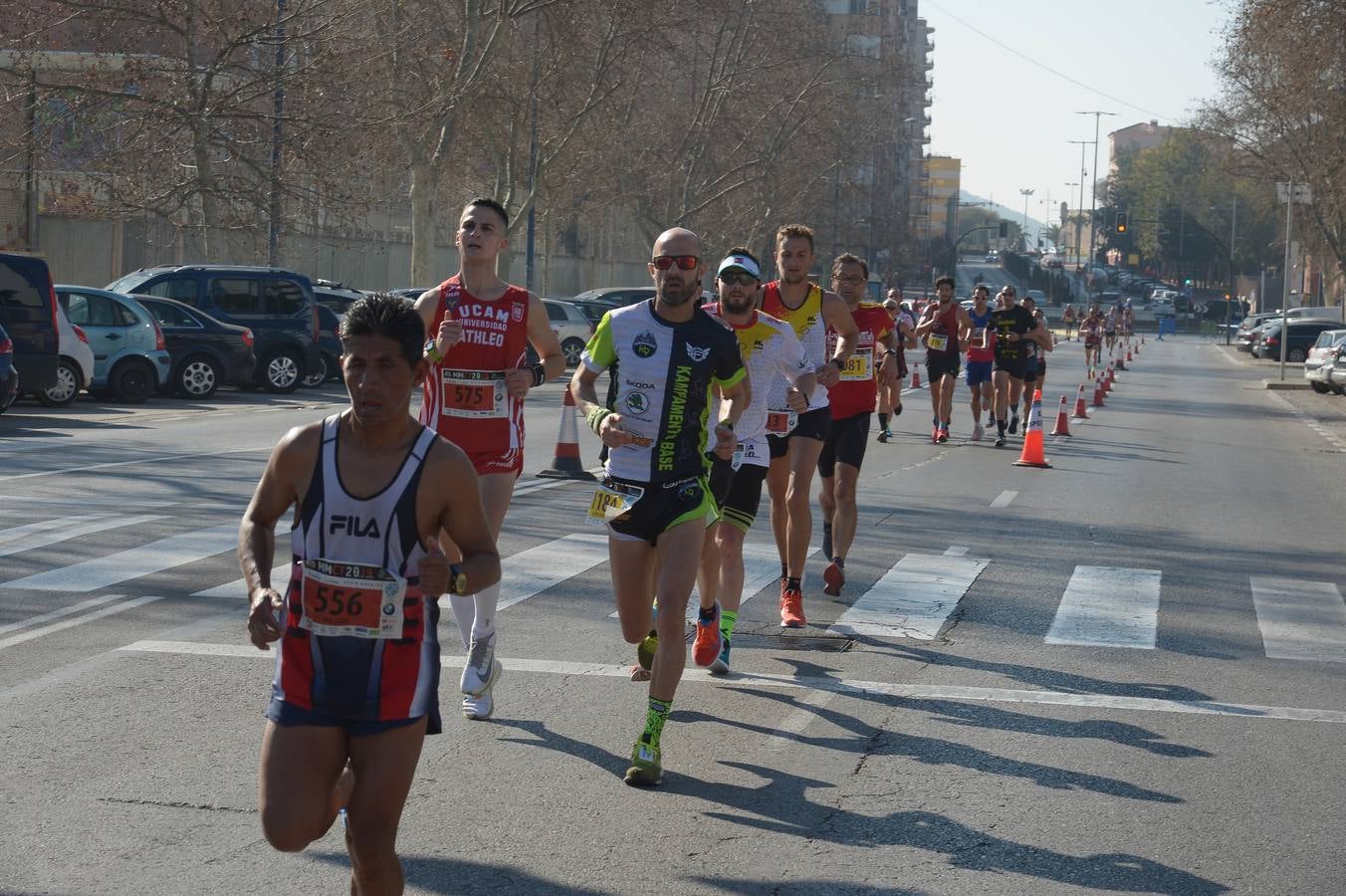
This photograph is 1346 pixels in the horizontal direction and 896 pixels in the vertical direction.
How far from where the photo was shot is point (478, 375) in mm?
7438

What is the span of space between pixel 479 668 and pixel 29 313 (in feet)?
53.1

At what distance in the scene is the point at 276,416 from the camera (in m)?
23.3

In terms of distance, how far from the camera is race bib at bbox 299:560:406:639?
4.23 meters

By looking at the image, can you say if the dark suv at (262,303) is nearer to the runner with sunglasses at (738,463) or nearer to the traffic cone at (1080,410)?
the traffic cone at (1080,410)

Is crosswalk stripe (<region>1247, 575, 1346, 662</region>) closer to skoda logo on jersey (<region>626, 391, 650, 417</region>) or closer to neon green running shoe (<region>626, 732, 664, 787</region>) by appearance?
skoda logo on jersey (<region>626, 391, 650, 417</region>)

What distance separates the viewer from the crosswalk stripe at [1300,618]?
927 cm

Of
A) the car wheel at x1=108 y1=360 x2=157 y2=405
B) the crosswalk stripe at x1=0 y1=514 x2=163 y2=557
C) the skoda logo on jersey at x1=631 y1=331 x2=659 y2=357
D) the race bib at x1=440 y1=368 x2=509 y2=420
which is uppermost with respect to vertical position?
the skoda logo on jersey at x1=631 y1=331 x2=659 y2=357

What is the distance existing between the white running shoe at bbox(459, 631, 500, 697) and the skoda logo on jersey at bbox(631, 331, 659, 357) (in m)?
1.33

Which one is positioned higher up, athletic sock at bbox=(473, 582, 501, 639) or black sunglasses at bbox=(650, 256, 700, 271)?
black sunglasses at bbox=(650, 256, 700, 271)

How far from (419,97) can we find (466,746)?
39514 millimetres

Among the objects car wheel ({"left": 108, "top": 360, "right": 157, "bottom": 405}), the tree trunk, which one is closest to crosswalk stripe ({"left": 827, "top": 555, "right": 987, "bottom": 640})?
car wheel ({"left": 108, "top": 360, "right": 157, "bottom": 405})

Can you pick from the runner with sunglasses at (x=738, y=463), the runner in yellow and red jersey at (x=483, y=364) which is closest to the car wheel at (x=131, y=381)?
the runner with sunglasses at (x=738, y=463)

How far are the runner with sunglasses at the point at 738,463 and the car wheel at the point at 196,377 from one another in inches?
754

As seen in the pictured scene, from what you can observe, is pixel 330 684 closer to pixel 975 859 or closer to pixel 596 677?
pixel 975 859
